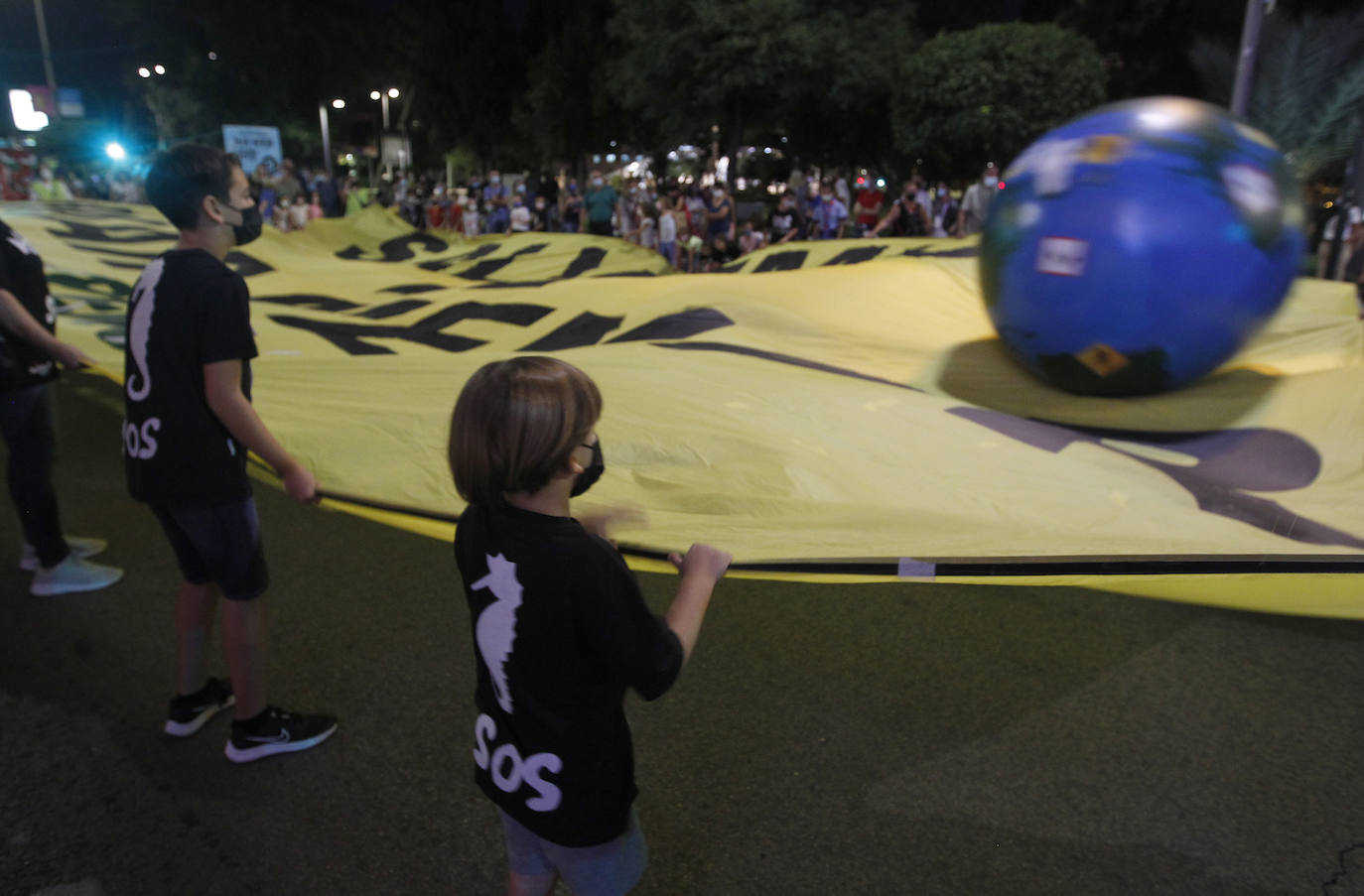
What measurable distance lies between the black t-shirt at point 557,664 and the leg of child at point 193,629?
1.30m

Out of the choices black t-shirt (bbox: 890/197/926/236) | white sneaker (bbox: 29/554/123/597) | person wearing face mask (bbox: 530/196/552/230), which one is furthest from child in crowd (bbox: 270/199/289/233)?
white sneaker (bbox: 29/554/123/597)

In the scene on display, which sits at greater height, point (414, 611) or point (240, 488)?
point (240, 488)

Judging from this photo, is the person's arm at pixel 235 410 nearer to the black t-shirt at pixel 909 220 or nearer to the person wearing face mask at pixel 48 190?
the black t-shirt at pixel 909 220

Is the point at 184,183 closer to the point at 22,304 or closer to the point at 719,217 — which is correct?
the point at 22,304

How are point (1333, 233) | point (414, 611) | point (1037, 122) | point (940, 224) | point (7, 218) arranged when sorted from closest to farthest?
point (414, 611) → point (7, 218) → point (1333, 233) → point (940, 224) → point (1037, 122)

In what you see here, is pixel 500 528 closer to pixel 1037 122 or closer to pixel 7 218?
pixel 7 218

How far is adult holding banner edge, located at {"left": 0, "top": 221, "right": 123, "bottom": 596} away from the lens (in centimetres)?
315

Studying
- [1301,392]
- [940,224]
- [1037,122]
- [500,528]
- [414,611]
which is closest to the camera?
[500,528]

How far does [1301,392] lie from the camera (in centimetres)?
378

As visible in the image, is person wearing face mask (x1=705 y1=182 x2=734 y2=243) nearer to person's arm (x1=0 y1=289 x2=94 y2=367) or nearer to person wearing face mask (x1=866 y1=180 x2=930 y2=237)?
person wearing face mask (x1=866 y1=180 x2=930 y2=237)

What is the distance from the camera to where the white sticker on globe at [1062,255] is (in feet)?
11.9

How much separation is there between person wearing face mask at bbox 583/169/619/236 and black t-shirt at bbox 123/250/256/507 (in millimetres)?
11332

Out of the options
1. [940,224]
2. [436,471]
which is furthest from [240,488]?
[940,224]

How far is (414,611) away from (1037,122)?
19802 mm
